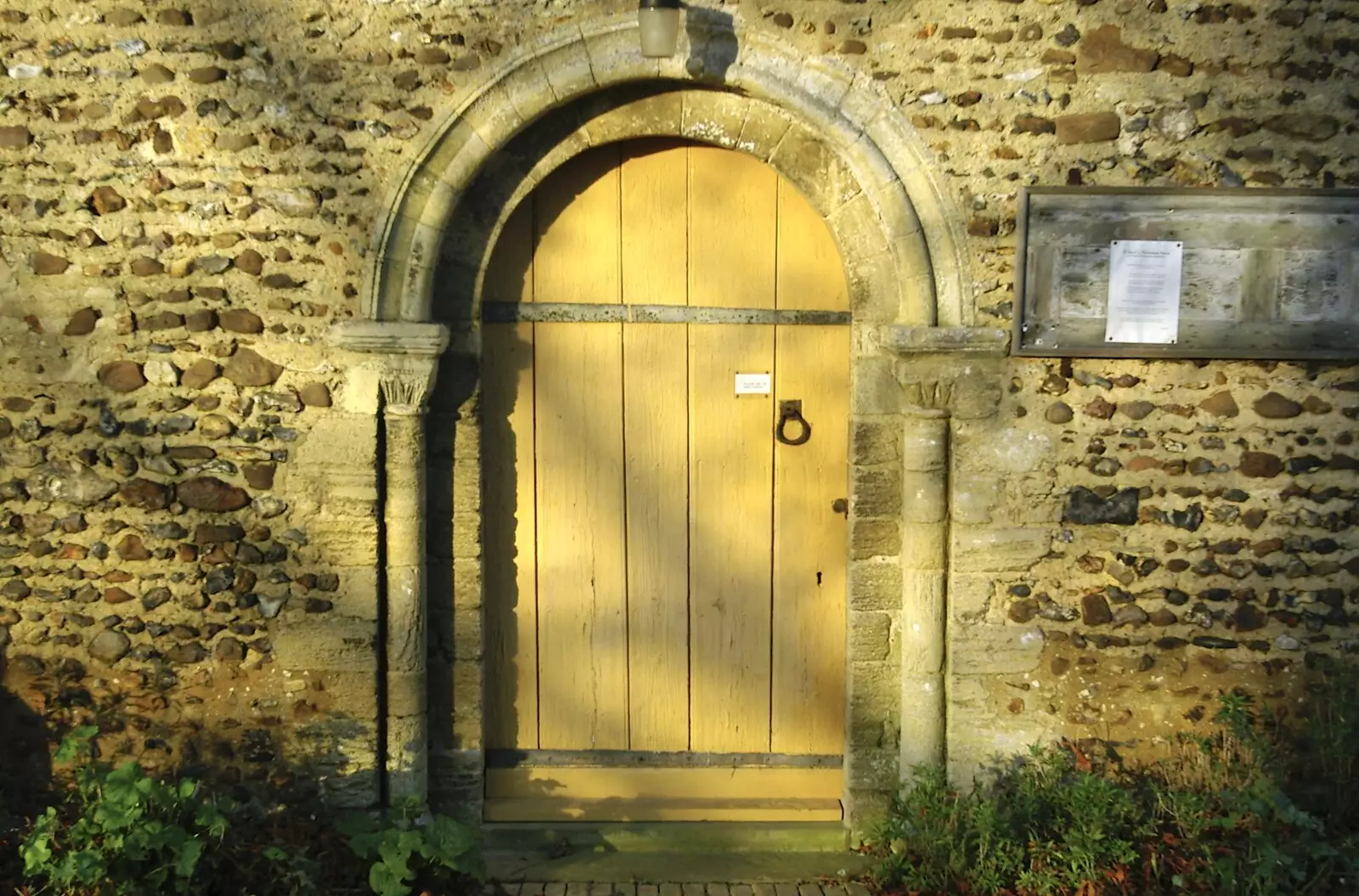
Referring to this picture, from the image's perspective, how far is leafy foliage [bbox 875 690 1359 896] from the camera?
3037 millimetres

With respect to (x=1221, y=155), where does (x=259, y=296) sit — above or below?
below

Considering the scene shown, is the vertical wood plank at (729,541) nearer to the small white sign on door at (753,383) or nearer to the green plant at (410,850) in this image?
the small white sign on door at (753,383)

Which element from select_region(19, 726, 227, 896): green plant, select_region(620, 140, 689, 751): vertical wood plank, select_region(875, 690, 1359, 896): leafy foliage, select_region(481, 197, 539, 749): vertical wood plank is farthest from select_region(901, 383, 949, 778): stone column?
select_region(19, 726, 227, 896): green plant

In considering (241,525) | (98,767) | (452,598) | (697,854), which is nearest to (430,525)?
(452,598)

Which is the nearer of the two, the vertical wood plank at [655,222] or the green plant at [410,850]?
the green plant at [410,850]

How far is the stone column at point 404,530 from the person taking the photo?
3295 mm

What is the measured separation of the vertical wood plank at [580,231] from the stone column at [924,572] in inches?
46.8

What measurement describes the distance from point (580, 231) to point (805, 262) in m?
0.83

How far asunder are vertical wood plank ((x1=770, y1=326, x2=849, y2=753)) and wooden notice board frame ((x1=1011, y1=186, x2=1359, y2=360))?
689 mm

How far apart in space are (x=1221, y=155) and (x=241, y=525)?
11.6 ft

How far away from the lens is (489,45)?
129 inches

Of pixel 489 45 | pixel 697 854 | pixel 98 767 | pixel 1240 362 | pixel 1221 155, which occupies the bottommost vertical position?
pixel 697 854

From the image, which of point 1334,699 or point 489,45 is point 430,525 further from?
point 1334,699

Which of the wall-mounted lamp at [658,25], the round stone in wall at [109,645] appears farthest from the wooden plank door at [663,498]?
the round stone in wall at [109,645]
